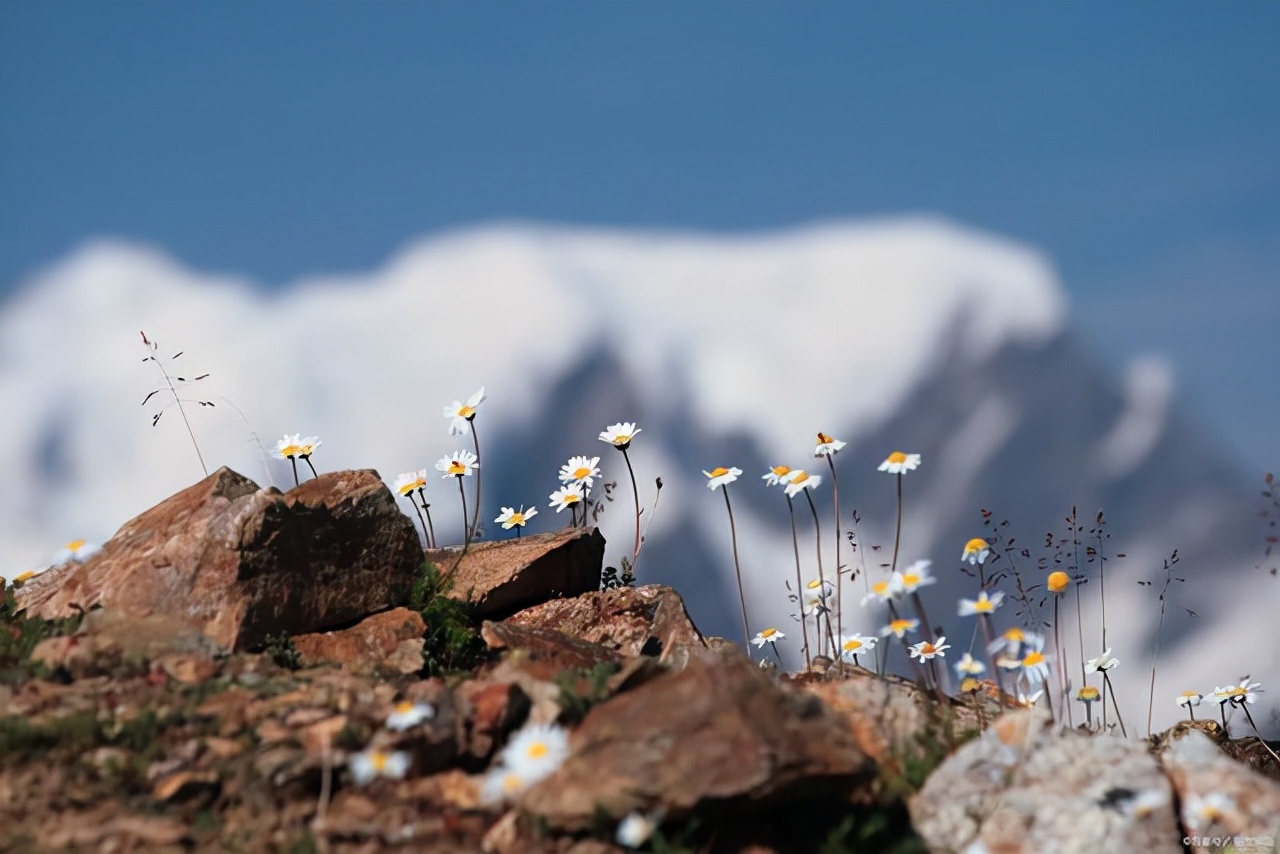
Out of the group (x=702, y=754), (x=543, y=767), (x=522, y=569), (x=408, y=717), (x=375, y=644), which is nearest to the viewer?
(x=702, y=754)

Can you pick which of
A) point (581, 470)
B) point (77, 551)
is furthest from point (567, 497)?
point (77, 551)

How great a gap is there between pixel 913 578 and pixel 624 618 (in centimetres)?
352

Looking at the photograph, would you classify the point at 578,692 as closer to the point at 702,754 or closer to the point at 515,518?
the point at 702,754

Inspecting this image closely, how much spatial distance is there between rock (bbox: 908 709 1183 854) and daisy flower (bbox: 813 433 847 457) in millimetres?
2385

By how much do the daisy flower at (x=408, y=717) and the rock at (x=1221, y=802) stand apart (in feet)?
11.2

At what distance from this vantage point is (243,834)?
17.7 feet

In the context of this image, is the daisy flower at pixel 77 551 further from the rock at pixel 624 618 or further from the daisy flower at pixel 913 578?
the daisy flower at pixel 913 578

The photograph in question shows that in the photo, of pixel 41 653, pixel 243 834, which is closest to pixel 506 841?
pixel 243 834

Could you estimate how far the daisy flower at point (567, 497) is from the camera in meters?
10.2

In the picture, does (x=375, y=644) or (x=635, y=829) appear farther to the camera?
(x=375, y=644)

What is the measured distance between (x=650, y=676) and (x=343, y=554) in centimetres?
283

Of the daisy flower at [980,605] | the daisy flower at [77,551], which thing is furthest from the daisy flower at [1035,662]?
the daisy flower at [77,551]

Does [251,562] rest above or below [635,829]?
above

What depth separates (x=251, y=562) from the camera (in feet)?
25.3
